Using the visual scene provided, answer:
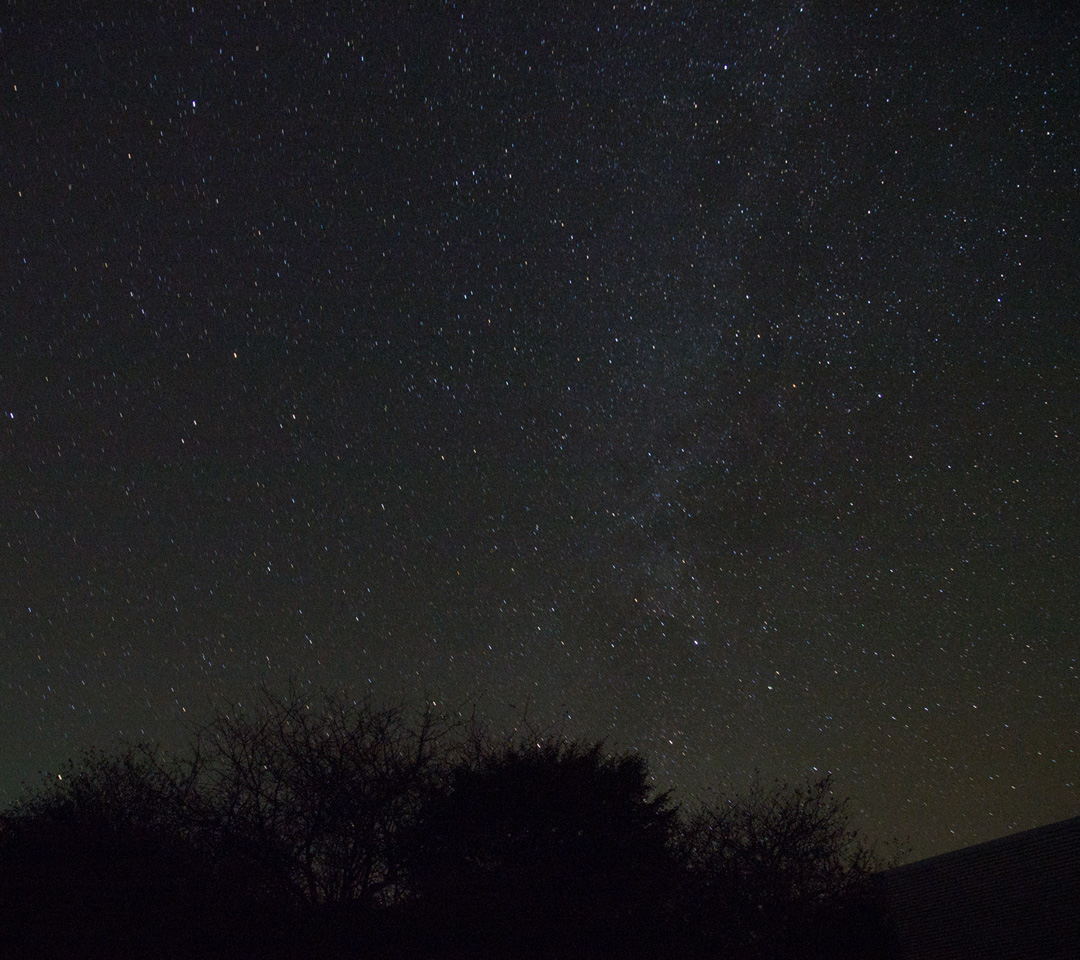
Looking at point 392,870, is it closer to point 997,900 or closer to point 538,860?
point 538,860

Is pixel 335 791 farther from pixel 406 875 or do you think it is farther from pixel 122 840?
pixel 122 840

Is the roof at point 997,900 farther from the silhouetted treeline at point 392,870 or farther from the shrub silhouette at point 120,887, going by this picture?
the shrub silhouette at point 120,887

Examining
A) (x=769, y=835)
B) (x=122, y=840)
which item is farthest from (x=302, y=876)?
(x=769, y=835)

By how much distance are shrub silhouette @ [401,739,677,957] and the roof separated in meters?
4.08

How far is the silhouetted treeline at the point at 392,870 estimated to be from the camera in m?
11.2

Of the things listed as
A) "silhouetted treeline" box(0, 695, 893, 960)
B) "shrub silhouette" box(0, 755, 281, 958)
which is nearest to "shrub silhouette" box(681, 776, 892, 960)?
"silhouetted treeline" box(0, 695, 893, 960)

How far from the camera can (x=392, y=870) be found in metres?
13.1

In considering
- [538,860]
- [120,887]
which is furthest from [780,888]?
[120,887]

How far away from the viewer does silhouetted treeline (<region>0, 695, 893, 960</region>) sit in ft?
36.7

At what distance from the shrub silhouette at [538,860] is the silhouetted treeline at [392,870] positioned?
4 cm

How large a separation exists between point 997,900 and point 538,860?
7048 millimetres

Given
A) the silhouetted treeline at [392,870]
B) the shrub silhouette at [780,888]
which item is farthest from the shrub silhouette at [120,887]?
the shrub silhouette at [780,888]

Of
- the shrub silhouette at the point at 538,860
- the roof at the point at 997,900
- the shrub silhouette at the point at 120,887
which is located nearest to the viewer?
the shrub silhouette at the point at 120,887

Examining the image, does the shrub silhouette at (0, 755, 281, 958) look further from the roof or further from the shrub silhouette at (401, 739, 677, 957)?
the roof
